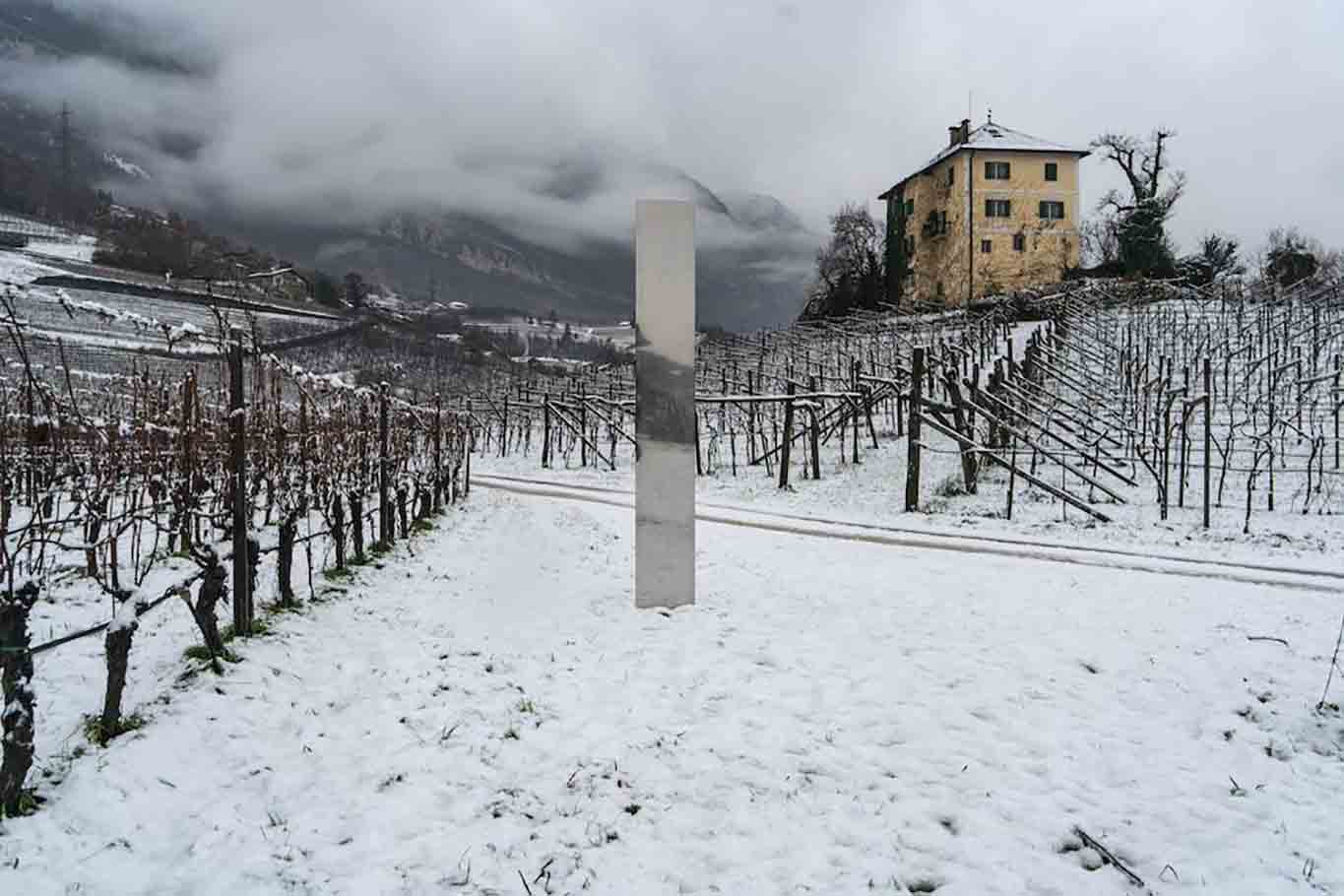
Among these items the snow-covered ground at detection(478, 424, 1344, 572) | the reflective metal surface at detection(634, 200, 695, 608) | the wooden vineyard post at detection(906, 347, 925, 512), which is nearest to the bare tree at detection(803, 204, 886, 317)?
the snow-covered ground at detection(478, 424, 1344, 572)

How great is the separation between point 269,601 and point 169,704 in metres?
2.25

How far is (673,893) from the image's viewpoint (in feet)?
9.98

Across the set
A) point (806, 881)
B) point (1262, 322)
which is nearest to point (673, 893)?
point (806, 881)

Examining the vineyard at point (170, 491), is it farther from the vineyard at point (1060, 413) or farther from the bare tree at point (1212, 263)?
the bare tree at point (1212, 263)

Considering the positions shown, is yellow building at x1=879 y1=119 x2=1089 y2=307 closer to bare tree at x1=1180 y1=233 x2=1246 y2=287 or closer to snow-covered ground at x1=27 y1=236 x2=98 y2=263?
bare tree at x1=1180 y1=233 x2=1246 y2=287

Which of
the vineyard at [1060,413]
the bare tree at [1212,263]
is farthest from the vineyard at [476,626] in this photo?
the bare tree at [1212,263]

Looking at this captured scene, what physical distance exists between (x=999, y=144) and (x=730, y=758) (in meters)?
45.8

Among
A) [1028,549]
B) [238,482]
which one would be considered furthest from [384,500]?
[1028,549]

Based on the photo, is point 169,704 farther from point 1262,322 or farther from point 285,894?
point 1262,322

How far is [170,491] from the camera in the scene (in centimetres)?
728

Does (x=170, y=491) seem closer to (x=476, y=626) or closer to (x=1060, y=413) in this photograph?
(x=476, y=626)

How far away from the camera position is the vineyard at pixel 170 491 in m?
3.89

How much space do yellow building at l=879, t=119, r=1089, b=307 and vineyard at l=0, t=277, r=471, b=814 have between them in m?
36.4

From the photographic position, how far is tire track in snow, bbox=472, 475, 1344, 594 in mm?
7434
